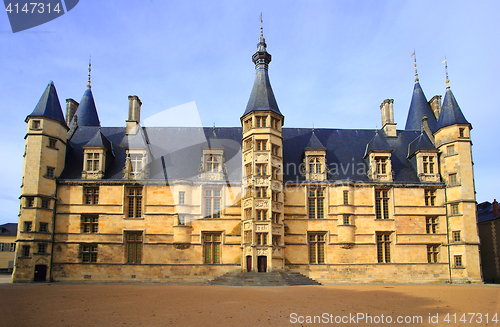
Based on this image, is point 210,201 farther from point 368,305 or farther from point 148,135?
point 368,305

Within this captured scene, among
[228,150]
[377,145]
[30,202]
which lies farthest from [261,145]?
[30,202]

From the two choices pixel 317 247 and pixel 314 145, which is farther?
pixel 314 145

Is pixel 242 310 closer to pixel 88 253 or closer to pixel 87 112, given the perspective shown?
pixel 88 253

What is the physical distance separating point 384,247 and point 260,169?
11.3m

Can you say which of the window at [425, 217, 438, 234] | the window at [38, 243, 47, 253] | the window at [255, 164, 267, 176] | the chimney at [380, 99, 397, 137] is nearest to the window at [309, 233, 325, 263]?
the window at [255, 164, 267, 176]

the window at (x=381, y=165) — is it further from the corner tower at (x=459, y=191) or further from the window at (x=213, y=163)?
the window at (x=213, y=163)

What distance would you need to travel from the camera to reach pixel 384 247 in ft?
94.7

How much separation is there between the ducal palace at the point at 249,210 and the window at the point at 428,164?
13 cm

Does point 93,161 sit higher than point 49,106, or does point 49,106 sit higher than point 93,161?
point 49,106

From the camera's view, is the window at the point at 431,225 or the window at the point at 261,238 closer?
the window at the point at 261,238

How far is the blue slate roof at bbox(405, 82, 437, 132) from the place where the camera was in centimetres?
3541

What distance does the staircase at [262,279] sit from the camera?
24.0m

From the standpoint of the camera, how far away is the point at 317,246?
28.8m

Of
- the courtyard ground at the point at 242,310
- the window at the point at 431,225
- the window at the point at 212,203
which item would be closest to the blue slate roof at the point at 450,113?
the window at the point at 431,225
